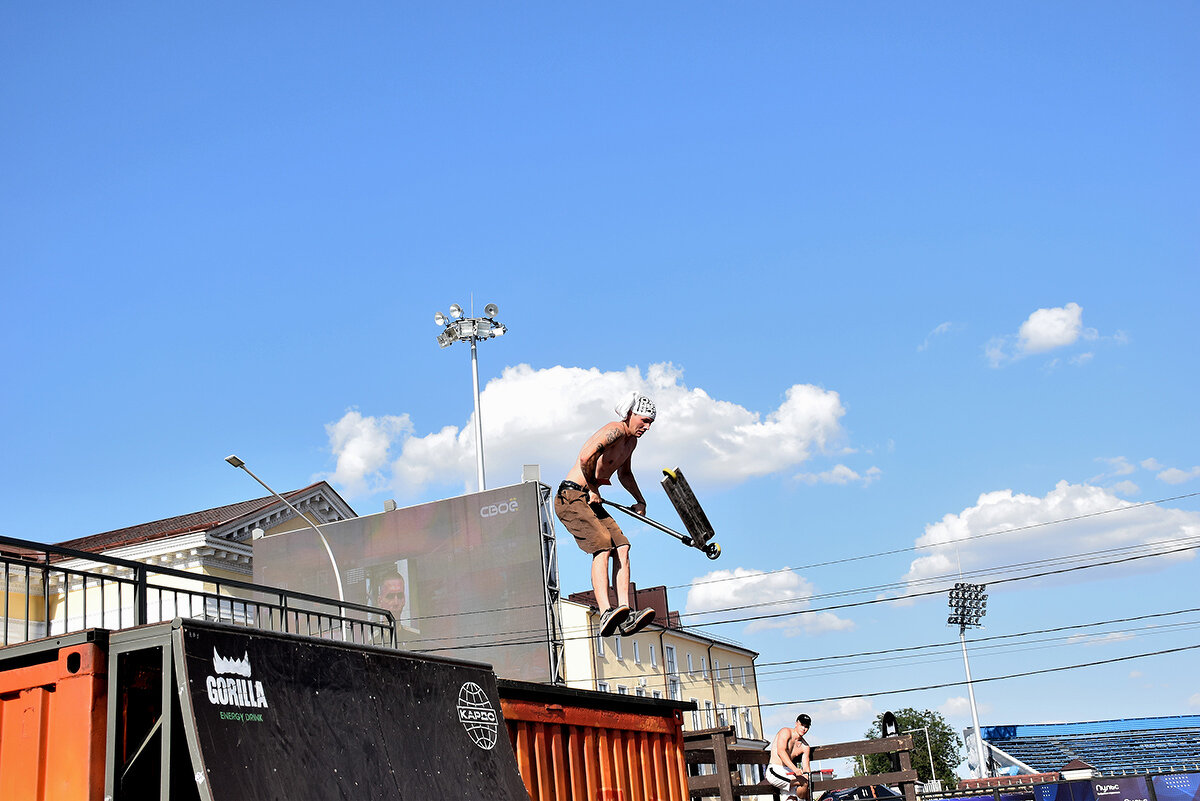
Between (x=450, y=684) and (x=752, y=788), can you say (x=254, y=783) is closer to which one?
(x=450, y=684)

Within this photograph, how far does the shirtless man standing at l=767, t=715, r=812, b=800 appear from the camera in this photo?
1197cm

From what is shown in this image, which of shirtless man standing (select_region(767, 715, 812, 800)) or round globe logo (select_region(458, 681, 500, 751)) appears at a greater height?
round globe logo (select_region(458, 681, 500, 751))

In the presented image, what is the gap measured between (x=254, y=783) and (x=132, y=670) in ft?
2.76

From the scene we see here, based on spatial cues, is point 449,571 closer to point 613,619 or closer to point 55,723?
point 613,619

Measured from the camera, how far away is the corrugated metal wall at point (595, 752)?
7.79 meters

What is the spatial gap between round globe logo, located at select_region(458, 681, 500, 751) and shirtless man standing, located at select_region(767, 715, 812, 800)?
19.3ft

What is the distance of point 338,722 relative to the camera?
5895 mm

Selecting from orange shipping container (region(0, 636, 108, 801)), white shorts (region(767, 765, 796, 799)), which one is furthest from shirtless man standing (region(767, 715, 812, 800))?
orange shipping container (region(0, 636, 108, 801))

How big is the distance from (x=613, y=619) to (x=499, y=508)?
2799cm

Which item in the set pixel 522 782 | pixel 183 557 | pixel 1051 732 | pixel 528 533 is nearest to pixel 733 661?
pixel 1051 732

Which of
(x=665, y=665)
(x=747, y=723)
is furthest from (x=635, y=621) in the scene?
(x=747, y=723)

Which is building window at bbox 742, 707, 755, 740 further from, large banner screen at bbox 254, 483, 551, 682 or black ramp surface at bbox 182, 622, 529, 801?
black ramp surface at bbox 182, 622, 529, 801

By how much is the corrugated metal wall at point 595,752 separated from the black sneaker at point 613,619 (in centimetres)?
66

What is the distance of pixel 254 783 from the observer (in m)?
5.09
